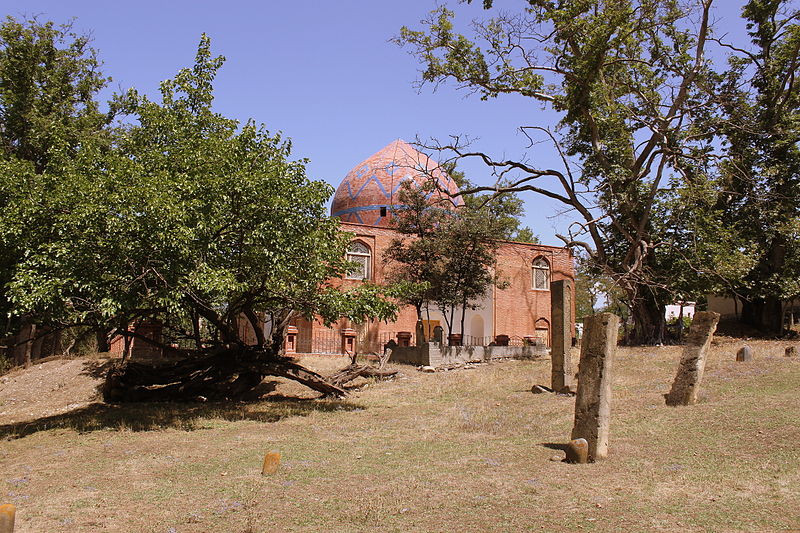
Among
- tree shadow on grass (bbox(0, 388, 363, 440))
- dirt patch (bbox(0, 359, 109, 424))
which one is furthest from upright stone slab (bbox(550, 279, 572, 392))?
dirt patch (bbox(0, 359, 109, 424))

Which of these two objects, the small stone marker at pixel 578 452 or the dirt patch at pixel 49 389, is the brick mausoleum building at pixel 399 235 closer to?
the dirt patch at pixel 49 389

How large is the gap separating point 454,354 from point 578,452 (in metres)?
13.9

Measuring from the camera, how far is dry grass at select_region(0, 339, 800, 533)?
19.1 feet

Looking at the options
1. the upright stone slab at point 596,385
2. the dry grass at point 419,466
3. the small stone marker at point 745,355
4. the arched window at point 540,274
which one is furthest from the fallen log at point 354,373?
the arched window at point 540,274

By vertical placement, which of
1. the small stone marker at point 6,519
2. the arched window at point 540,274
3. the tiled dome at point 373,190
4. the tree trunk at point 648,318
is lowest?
the small stone marker at point 6,519

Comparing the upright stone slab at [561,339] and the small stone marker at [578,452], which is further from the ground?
the upright stone slab at [561,339]

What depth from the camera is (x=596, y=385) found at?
8.16m

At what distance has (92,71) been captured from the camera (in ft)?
67.3

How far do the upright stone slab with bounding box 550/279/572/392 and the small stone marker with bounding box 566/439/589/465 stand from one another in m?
6.06

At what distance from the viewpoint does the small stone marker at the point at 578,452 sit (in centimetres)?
773

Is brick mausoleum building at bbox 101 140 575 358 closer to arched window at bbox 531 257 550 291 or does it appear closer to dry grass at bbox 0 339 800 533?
arched window at bbox 531 257 550 291

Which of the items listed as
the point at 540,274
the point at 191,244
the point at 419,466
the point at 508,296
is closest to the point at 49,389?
the point at 191,244

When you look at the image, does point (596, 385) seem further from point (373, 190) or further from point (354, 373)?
point (373, 190)

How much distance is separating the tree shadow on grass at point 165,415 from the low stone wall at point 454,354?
709 cm
